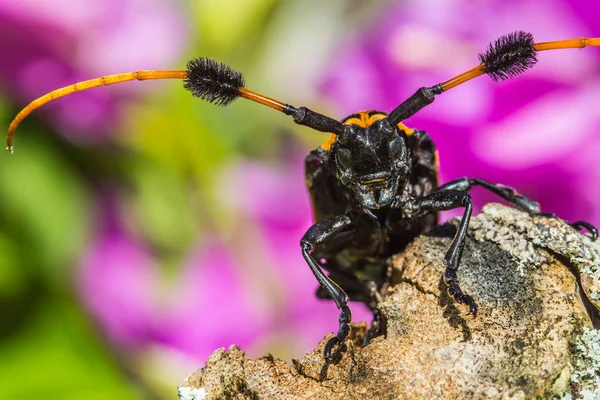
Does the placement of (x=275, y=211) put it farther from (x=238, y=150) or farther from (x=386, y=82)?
(x=386, y=82)

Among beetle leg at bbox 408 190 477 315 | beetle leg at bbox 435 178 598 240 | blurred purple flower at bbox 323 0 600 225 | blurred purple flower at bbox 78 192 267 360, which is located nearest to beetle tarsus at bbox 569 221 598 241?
beetle leg at bbox 435 178 598 240

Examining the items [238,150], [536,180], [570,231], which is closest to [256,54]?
[238,150]

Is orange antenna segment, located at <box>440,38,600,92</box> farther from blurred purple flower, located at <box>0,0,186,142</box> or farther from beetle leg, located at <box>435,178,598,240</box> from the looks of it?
blurred purple flower, located at <box>0,0,186,142</box>

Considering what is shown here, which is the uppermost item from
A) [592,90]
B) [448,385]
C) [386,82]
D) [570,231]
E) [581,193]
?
[386,82]

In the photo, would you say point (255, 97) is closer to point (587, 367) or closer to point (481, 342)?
point (481, 342)

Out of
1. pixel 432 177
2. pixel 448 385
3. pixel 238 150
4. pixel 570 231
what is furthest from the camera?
pixel 238 150

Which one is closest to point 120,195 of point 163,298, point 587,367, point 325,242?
point 163,298

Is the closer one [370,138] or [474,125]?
[370,138]
